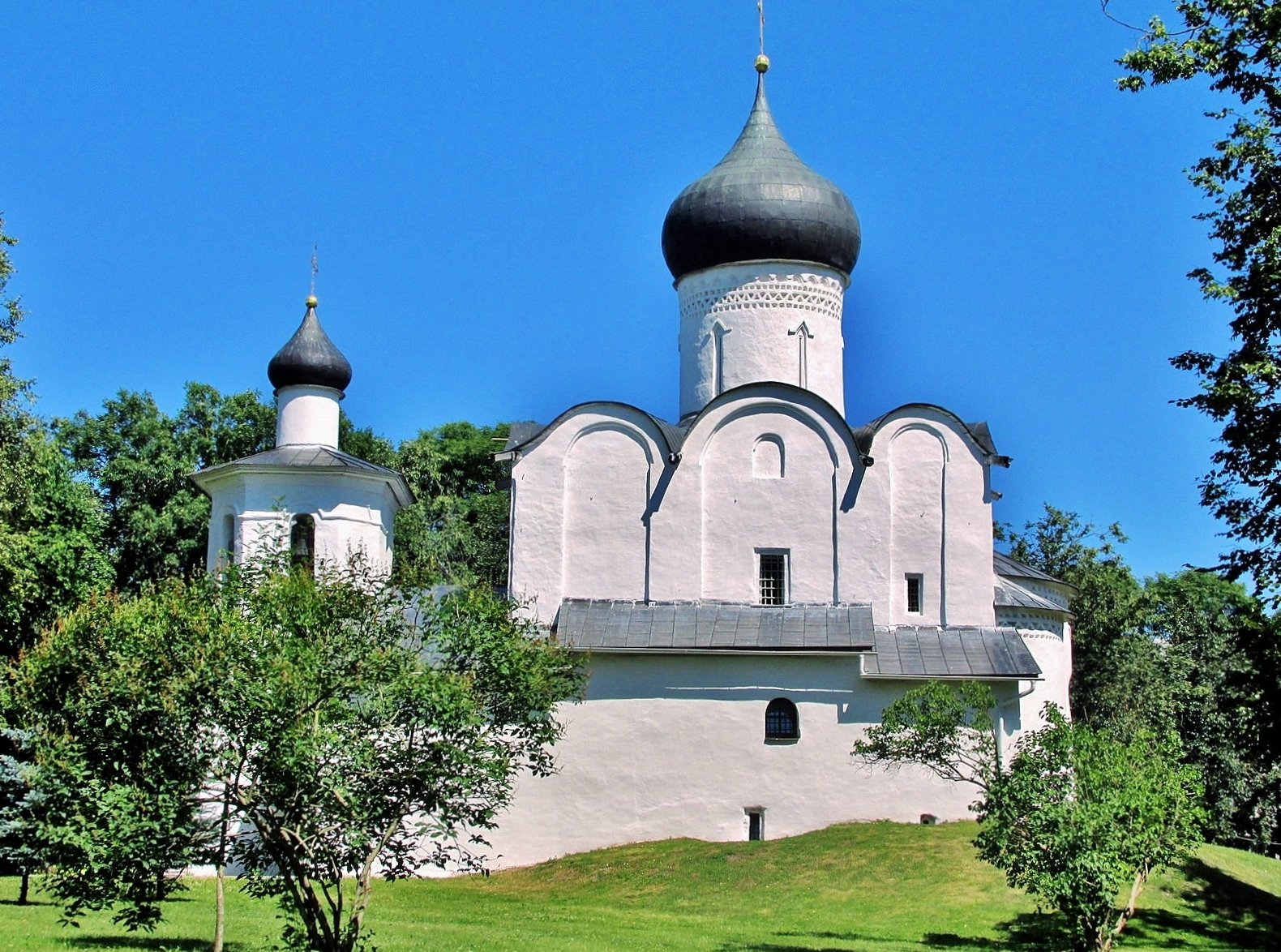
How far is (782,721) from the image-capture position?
2122 cm

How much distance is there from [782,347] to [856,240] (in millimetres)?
2195

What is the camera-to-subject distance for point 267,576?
11555mm

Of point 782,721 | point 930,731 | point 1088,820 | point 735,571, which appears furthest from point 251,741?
point 735,571

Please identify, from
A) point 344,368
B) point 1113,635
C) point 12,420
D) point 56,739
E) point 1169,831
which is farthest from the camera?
point 1113,635

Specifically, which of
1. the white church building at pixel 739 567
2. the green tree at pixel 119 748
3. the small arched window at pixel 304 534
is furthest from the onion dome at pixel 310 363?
the green tree at pixel 119 748

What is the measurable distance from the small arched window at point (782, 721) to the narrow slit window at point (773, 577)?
1.80 m

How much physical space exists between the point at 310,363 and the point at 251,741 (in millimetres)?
12926

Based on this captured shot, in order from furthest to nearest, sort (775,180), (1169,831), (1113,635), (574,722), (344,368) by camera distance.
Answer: (1113,635)
(775,180)
(344,368)
(574,722)
(1169,831)

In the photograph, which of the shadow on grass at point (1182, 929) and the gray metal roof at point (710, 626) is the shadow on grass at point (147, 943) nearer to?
the shadow on grass at point (1182, 929)

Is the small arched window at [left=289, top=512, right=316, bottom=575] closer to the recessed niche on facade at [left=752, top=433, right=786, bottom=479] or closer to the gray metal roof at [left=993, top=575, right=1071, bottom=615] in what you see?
the recessed niche on facade at [left=752, top=433, right=786, bottom=479]

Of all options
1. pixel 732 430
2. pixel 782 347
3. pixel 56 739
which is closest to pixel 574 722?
pixel 732 430

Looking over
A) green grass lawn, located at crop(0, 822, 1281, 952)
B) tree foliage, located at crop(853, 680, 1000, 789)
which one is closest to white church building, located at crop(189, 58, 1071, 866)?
green grass lawn, located at crop(0, 822, 1281, 952)

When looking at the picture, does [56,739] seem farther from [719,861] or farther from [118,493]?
[118,493]

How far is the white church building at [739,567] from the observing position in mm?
20938
